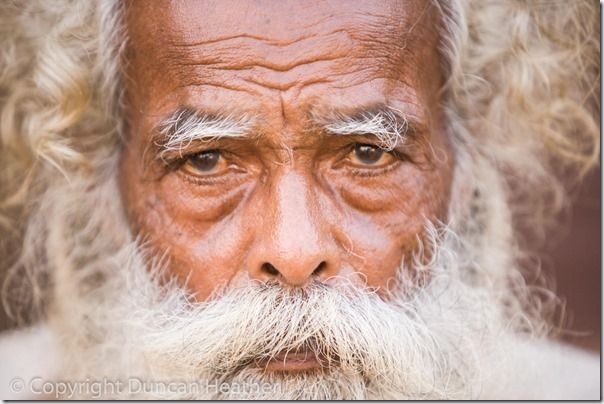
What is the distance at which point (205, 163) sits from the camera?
1.62 metres

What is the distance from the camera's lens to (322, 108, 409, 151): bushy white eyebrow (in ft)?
4.88

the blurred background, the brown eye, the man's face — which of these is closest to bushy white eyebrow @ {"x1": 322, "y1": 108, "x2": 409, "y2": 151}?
the man's face

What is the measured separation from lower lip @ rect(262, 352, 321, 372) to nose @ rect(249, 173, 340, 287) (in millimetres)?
170

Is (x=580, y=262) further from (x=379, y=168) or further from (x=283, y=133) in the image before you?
(x=283, y=133)

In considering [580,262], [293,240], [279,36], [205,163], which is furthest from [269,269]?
[580,262]

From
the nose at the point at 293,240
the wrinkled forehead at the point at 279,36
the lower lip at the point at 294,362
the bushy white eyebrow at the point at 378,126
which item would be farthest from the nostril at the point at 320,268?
the wrinkled forehead at the point at 279,36

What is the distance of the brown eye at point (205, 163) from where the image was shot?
1601 mm

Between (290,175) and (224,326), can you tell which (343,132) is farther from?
(224,326)


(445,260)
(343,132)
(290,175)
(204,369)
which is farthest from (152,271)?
(445,260)

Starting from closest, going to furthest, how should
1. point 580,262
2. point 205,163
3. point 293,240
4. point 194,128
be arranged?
point 293,240
point 194,128
point 205,163
point 580,262

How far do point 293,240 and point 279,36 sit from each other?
1.50ft

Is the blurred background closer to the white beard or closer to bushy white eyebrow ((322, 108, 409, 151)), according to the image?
the white beard

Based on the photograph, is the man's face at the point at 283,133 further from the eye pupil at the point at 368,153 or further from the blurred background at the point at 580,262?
the blurred background at the point at 580,262

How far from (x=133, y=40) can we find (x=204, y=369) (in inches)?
31.8
